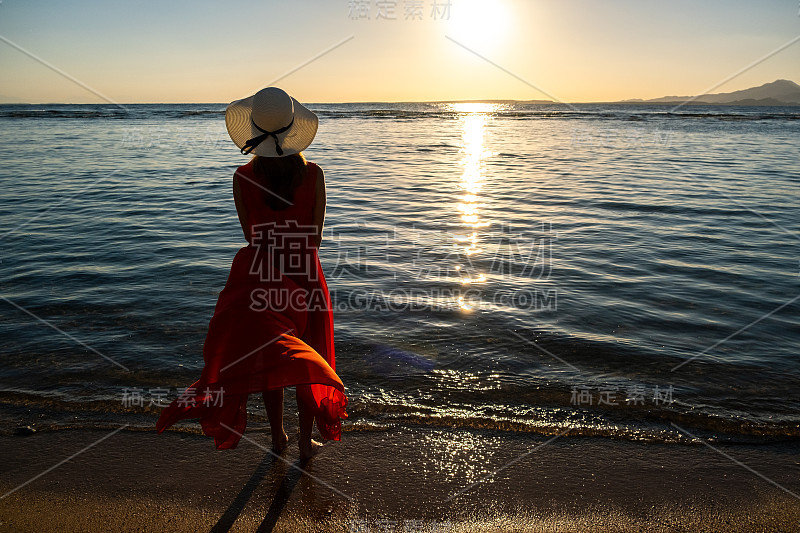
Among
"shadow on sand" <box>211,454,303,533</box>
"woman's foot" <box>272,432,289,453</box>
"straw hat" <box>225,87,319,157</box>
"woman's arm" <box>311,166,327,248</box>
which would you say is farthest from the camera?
"woman's foot" <box>272,432,289,453</box>

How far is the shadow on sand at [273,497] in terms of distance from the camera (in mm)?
2695

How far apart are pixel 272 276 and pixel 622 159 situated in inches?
777

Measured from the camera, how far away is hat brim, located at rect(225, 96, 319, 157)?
112 inches

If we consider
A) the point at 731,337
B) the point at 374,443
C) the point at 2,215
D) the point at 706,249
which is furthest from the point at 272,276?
the point at 2,215

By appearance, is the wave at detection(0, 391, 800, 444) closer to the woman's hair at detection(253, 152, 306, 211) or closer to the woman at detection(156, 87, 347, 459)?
the woman at detection(156, 87, 347, 459)

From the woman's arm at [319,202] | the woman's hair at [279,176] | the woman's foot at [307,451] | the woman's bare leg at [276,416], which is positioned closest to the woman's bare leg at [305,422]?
the woman's foot at [307,451]

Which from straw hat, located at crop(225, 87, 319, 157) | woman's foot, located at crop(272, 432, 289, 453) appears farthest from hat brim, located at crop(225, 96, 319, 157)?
woman's foot, located at crop(272, 432, 289, 453)

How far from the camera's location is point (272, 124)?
283 centimetres

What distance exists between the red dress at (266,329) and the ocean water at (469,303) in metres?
0.84

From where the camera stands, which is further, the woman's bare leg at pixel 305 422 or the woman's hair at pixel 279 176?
the woman's bare leg at pixel 305 422

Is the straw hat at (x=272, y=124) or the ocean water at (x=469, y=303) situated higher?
the straw hat at (x=272, y=124)

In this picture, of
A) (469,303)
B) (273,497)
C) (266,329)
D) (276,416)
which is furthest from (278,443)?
(469,303)

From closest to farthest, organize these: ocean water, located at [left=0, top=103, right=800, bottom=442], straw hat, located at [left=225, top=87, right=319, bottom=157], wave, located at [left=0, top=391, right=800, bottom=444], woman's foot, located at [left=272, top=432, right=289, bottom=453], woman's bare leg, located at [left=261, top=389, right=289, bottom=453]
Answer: straw hat, located at [left=225, top=87, right=319, bottom=157], woman's bare leg, located at [left=261, top=389, right=289, bottom=453], woman's foot, located at [left=272, top=432, right=289, bottom=453], wave, located at [left=0, top=391, right=800, bottom=444], ocean water, located at [left=0, top=103, right=800, bottom=442]

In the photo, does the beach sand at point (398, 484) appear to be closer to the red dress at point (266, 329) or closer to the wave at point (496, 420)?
the wave at point (496, 420)
